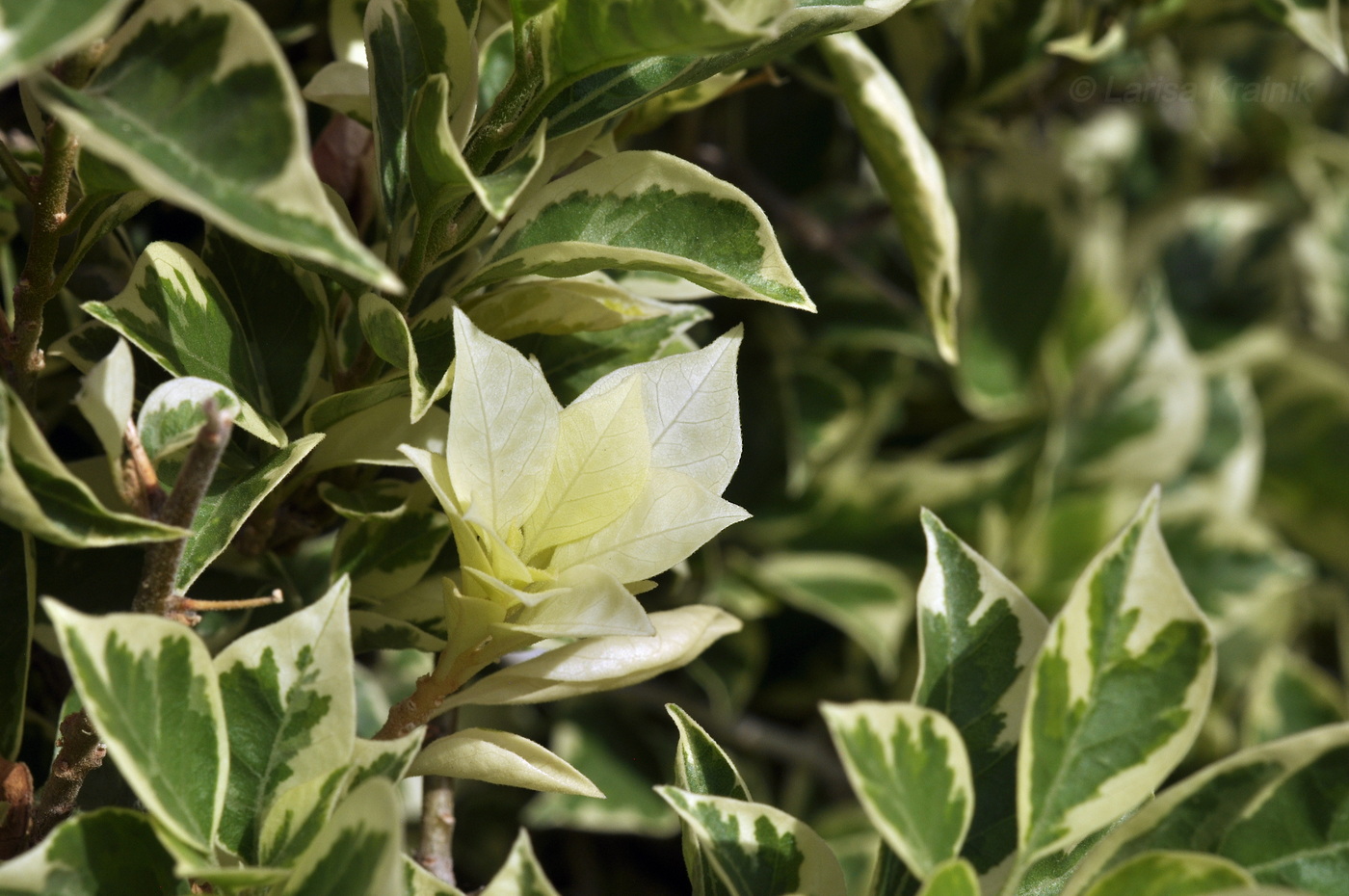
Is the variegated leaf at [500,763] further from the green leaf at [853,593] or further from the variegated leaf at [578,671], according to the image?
the green leaf at [853,593]

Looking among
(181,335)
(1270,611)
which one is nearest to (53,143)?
(181,335)

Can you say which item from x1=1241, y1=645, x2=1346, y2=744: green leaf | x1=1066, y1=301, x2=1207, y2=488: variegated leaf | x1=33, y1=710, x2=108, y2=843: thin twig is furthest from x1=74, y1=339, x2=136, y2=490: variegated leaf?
x1=1241, y1=645, x2=1346, y2=744: green leaf

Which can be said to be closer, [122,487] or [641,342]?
[122,487]

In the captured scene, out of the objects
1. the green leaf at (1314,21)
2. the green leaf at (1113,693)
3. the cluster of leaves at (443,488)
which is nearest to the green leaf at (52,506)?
the cluster of leaves at (443,488)

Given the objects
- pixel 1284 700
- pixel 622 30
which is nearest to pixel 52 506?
pixel 622 30

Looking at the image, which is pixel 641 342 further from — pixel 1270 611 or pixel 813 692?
pixel 1270 611

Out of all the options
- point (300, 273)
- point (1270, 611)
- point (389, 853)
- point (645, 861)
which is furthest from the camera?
point (1270, 611)
